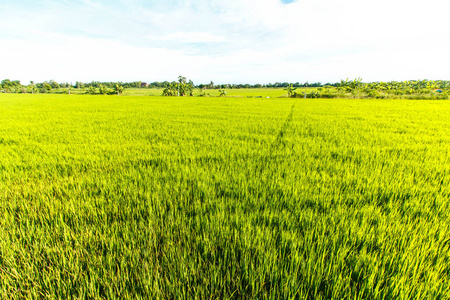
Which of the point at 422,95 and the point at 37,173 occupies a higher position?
the point at 422,95

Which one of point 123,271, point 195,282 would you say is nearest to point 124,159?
point 123,271

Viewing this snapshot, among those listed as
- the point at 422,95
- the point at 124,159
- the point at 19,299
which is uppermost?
the point at 422,95

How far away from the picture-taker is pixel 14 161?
9.89 ft

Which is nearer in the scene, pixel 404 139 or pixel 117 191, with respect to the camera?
pixel 117 191

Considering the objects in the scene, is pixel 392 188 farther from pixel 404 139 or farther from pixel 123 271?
pixel 404 139

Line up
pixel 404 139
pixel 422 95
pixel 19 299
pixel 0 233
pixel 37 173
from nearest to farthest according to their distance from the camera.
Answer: pixel 19 299, pixel 0 233, pixel 37 173, pixel 404 139, pixel 422 95

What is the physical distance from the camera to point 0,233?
1389mm

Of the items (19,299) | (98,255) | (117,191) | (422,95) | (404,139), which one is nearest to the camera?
(19,299)

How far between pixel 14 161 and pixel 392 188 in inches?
221

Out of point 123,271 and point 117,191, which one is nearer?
point 123,271

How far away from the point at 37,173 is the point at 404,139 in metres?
7.73

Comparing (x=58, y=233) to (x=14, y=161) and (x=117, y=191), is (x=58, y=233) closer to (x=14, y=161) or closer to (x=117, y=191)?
(x=117, y=191)

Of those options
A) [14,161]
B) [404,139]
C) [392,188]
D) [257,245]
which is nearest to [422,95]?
[404,139]

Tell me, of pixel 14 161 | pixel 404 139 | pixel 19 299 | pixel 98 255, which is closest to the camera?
pixel 19 299
